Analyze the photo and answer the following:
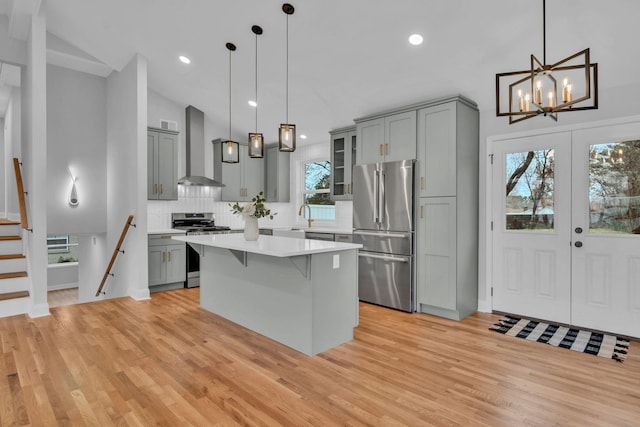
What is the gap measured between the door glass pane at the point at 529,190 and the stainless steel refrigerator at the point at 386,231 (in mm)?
1150

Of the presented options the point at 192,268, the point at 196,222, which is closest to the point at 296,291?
the point at 192,268

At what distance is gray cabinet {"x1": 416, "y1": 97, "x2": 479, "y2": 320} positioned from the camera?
4.14 m

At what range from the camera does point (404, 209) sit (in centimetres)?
447

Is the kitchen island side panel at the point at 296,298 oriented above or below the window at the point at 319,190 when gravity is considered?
below

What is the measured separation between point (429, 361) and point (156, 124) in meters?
5.49

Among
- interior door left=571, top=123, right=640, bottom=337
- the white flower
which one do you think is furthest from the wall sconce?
interior door left=571, top=123, right=640, bottom=337

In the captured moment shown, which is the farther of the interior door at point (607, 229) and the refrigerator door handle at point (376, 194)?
the refrigerator door handle at point (376, 194)

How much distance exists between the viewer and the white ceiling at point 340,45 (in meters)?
3.07

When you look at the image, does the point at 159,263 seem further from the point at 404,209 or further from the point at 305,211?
the point at 404,209

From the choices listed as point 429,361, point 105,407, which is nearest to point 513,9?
point 429,361

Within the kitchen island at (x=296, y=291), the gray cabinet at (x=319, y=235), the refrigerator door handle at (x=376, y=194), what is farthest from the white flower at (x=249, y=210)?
the gray cabinet at (x=319, y=235)

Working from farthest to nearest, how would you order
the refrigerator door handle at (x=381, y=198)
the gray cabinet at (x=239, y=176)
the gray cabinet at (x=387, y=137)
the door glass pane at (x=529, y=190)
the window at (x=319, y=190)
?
the window at (x=319, y=190) < the gray cabinet at (x=239, y=176) < the refrigerator door handle at (x=381, y=198) < the gray cabinet at (x=387, y=137) < the door glass pane at (x=529, y=190)

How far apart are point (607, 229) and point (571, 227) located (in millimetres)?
303

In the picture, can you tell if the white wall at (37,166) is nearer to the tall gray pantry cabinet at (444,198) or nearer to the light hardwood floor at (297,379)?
the light hardwood floor at (297,379)
